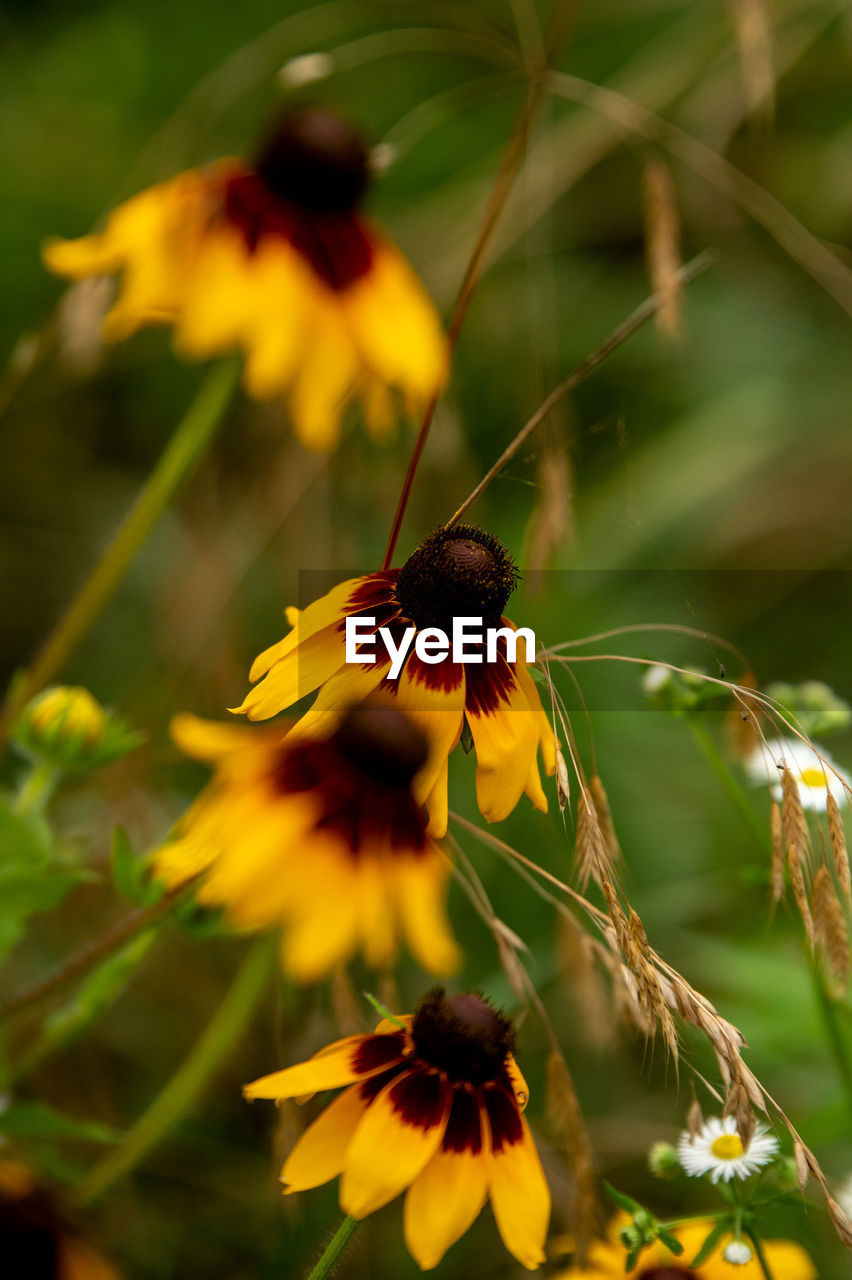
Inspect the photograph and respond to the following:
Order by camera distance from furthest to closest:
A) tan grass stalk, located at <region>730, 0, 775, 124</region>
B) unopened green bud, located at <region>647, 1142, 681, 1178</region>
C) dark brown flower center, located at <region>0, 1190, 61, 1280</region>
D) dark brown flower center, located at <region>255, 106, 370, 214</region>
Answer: dark brown flower center, located at <region>255, 106, 370, 214</region>
tan grass stalk, located at <region>730, 0, 775, 124</region>
unopened green bud, located at <region>647, 1142, 681, 1178</region>
dark brown flower center, located at <region>0, 1190, 61, 1280</region>

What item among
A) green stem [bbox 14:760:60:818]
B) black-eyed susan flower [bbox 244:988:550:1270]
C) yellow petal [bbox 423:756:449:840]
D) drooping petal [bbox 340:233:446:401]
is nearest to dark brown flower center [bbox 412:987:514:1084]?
black-eyed susan flower [bbox 244:988:550:1270]

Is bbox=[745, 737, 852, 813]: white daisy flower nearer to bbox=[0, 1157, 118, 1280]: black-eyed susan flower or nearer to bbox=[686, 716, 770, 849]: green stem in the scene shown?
bbox=[686, 716, 770, 849]: green stem

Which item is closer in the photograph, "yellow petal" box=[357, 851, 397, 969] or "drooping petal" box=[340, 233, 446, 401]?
"yellow petal" box=[357, 851, 397, 969]

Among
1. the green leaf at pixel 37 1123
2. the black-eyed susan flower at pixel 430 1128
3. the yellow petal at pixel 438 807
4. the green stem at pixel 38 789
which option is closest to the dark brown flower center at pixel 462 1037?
the black-eyed susan flower at pixel 430 1128

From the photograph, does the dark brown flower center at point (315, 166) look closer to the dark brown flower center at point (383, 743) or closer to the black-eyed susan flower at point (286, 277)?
the black-eyed susan flower at point (286, 277)

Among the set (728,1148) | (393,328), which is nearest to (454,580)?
(728,1148)

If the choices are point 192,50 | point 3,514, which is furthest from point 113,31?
point 3,514

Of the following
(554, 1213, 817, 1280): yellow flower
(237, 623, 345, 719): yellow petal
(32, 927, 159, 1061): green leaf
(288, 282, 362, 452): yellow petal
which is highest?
(288, 282, 362, 452): yellow petal
